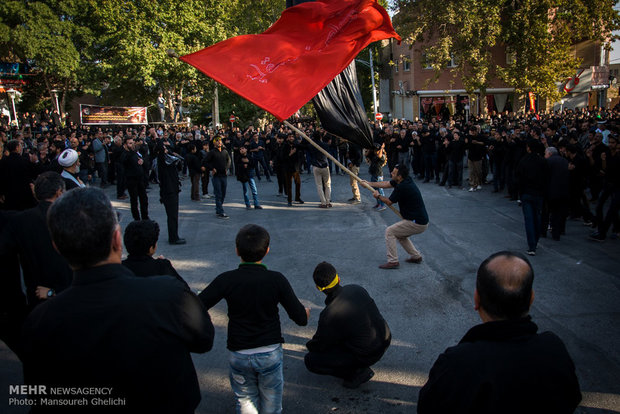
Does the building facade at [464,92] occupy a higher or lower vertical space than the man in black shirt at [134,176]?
higher

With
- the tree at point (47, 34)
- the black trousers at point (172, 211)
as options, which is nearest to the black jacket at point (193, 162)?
the black trousers at point (172, 211)

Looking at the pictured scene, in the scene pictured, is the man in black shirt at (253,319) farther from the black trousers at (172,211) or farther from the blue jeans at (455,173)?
the blue jeans at (455,173)

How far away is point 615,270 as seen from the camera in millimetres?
6824

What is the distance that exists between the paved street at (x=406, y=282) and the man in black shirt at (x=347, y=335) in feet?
0.65

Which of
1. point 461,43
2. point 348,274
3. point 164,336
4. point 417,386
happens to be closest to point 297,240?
point 348,274

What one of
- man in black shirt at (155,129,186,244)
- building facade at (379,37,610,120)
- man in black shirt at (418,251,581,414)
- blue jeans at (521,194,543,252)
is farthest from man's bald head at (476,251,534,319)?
building facade at (379,37,610,120)

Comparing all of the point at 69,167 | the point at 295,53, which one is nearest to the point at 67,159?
the point at 69,167

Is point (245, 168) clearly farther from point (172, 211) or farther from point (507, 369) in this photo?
point (507, 369)

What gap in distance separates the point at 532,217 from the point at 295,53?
15.5ft

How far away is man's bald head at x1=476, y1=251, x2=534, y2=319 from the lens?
1932 mm

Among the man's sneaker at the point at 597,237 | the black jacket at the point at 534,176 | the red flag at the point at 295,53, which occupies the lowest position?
the man's sneaker at the point at 597,237

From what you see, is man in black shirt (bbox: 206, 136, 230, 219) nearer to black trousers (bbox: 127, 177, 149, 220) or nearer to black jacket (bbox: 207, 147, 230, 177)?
black jacket (bbox: 207, 147, 230, 177)

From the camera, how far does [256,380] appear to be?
325cm

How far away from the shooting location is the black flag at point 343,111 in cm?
639
